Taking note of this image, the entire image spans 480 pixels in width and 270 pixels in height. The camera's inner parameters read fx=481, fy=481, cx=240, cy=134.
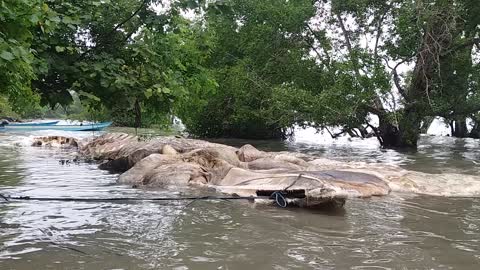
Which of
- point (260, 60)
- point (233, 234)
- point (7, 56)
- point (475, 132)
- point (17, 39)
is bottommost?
point (233, 234)

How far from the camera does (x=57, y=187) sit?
9.36 metres

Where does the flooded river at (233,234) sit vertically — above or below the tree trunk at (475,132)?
below

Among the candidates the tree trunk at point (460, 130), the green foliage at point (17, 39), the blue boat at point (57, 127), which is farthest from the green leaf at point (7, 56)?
the tree trunk at point (460, 130)

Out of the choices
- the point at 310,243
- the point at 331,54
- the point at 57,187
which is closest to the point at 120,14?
the point at 310,243

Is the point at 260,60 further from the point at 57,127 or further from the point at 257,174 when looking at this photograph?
the point at 57,127

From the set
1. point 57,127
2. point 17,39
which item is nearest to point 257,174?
point 17,39

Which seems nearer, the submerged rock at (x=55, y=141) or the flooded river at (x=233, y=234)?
the flooded river at (x=233, y=234)

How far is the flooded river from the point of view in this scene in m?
4.70

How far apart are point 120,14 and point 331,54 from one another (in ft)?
50.1

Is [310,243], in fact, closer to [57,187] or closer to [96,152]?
[57,187]

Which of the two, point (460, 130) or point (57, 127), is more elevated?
point (57, 127)

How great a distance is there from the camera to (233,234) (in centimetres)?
577

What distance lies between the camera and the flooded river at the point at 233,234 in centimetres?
470

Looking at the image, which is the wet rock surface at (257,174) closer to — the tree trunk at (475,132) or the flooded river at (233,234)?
the flooded river at (233,234)
